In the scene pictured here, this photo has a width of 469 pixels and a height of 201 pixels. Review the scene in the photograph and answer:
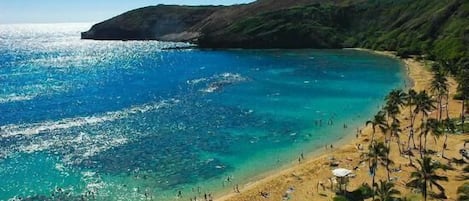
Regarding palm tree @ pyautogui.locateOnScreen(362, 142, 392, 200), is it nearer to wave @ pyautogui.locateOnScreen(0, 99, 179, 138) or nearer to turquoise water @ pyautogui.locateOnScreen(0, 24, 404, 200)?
turquoise water @ pyautogui.locateOnScreen(0, 24, 404, 200)

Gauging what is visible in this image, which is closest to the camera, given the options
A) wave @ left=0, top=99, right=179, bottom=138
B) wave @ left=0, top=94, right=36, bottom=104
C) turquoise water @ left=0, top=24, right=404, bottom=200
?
turquoise water @ left=0, top=24, right=404, bottom=200

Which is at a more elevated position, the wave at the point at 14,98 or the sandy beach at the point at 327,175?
the wave at the point at 14,98

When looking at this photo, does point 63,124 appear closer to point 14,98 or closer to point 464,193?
point 14,98

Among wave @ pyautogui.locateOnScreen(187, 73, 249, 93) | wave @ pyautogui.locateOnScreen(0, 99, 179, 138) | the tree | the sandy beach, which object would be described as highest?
wave @ pyautogui.locateOnScreen(187, 73, 249, 93)

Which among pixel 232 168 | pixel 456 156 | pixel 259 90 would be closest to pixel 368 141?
pixel 456 156

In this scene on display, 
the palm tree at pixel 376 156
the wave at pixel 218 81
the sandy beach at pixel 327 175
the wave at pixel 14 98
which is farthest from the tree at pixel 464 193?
the wave at pixel 14 98

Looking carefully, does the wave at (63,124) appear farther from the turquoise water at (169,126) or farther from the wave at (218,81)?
the wave at (218,81)

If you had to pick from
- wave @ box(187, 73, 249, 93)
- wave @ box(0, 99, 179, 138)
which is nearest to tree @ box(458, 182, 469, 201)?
wave @ box(0, 99, 179, 138)

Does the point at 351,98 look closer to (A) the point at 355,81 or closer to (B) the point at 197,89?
(A) the point at 355,81

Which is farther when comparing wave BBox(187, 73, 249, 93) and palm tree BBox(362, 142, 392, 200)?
wave BBox(187, 73, 249, 93)
